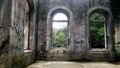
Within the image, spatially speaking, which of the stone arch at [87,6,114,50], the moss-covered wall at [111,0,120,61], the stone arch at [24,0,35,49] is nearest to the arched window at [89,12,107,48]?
the stone arch at [87,6,114,50]

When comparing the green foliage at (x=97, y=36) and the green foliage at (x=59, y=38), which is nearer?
the green foliage at (x=97, y=36)

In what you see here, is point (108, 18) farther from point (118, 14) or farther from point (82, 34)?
point (82, 34)

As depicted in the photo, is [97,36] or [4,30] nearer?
[4,30]

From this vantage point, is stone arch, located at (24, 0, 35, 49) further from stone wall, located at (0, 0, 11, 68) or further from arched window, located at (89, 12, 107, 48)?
arched window, located at (89, 12, 107, 48)

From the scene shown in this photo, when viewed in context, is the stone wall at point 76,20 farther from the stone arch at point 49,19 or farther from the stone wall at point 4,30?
the stone wall at point 4,30

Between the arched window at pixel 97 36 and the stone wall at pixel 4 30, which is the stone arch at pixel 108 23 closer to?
the arched window at pixel 97 36

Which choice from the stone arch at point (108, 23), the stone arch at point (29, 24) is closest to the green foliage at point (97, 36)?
the stone arch at point (108, 23)

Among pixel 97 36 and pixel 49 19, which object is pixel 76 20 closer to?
pixel 49 19

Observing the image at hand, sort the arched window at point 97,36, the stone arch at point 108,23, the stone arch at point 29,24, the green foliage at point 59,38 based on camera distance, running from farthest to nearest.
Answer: the green foliage at point 59,38 < the arched window at point 97,36 < the stone arch at point 108,23 < the stone arch at point 29,24

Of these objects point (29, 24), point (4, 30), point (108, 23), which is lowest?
point (4, 30)

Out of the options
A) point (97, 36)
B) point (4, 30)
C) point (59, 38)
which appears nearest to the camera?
point (4, 30)

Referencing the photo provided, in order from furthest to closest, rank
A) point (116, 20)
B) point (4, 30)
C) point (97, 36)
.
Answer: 1. point (97, 36)
2. point (116, 20)
3. point (4, 30)

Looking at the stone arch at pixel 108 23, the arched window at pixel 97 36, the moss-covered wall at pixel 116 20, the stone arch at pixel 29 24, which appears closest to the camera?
the stone arch at pixel 29 24

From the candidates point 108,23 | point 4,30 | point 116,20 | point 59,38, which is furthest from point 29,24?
point 59,38
